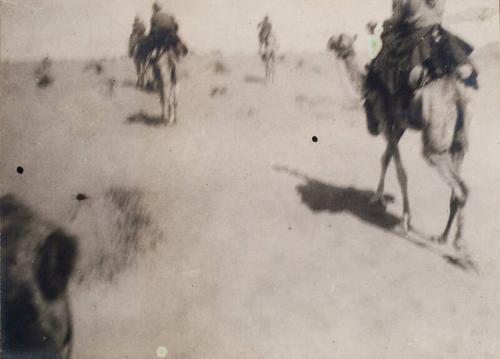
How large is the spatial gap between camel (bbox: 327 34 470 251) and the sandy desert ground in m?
0.05

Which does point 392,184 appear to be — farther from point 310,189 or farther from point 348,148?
point 310,189

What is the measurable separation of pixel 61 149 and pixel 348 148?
1450 mm

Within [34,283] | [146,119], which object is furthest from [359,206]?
[34,283]

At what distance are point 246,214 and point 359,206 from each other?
57cm

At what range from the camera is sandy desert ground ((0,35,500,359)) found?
1.81 meters

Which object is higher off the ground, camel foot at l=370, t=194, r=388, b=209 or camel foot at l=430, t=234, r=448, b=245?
camel foot at l=370, t=194, r=388, b=209

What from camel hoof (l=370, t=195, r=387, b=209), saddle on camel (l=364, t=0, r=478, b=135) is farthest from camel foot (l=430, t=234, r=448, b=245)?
saddle on camel (l=364, t=0, r=478, b=135)

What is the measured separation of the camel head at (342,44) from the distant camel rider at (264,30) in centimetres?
31

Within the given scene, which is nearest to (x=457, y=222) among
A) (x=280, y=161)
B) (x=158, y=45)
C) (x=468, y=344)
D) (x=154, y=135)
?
(x=468, y=344)

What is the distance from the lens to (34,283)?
1825 millimetres

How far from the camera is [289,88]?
6.15ft

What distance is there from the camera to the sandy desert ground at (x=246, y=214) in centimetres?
181

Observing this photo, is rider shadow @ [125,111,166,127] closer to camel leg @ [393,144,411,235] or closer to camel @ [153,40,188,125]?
camel @ [153,40,188,125]

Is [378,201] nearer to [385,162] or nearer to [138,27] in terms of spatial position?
[385,162]
